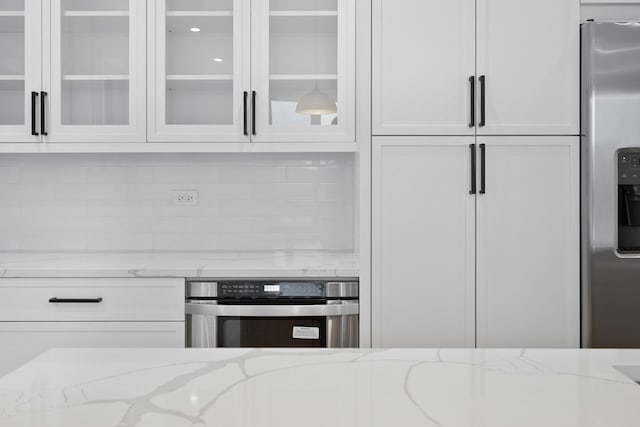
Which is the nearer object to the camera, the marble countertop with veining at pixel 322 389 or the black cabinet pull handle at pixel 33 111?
the marble countertop with veining at pixel 322 389

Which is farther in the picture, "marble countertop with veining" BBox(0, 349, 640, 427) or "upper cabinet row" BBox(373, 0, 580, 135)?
"upper cabinet row" BBox(373, 0, 580, 135)

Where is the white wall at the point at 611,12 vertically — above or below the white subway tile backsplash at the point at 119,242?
above

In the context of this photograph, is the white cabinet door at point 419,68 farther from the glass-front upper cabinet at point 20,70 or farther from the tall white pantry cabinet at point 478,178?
the glass-front upper cabinet at point 20,70

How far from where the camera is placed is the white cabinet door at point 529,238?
2.21 metres

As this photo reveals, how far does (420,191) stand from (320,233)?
76cm

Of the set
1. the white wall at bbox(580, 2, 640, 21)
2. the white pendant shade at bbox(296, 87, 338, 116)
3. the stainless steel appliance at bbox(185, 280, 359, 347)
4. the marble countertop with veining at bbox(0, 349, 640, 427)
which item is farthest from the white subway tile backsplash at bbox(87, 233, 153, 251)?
the white wall at bbox(580, 2, 640, 21)

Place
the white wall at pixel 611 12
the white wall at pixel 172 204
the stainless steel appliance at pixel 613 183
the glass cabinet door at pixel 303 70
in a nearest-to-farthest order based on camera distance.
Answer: the stainless steel appliance at pixel 613 183
the white wall at pixel 611 12
the glass cabinet door at pixel 303 70
the white wall at pixel 172 204

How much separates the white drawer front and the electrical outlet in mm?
710

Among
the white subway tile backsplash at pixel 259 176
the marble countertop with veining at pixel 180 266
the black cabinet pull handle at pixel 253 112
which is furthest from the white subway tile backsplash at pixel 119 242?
the black cabinet pull handle at pixel 253 112

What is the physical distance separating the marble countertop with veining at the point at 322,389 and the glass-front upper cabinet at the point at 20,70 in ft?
5.91

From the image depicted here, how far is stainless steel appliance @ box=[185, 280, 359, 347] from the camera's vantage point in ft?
7.07

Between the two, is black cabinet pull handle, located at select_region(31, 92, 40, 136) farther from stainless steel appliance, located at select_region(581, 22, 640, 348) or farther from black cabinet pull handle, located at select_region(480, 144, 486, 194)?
stainless steel appliance, located at select_region(581, 22, 640, 348)

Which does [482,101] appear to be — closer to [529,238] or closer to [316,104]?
[529,238]

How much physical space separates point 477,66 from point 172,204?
1.63m
